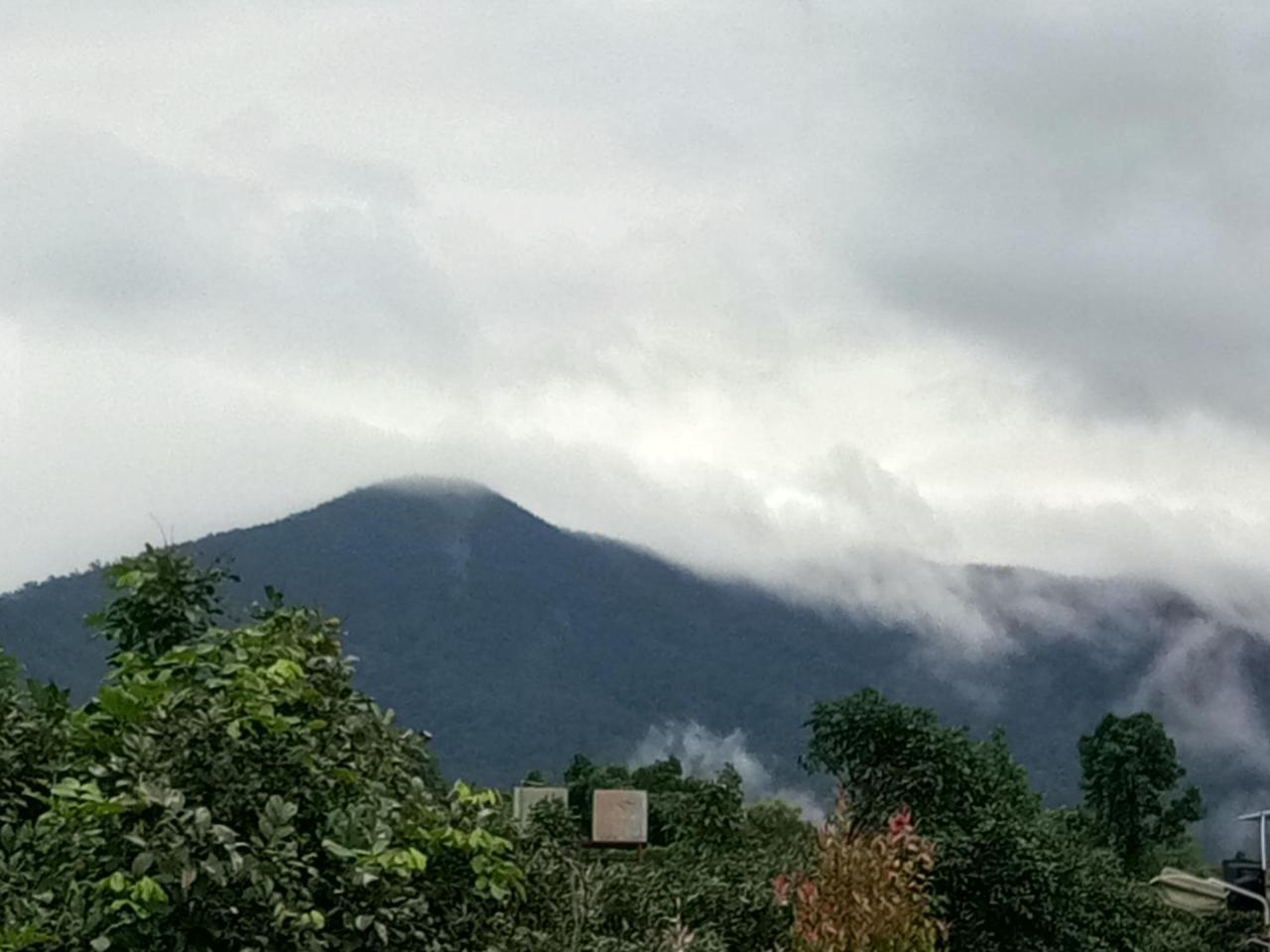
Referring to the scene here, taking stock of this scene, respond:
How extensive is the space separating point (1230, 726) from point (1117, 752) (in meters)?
115

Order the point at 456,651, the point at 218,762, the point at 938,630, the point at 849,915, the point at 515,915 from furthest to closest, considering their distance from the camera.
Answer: the point at 938,630
the point at 456,651
the point at 849,915
the point at 515,915
the point at 218,762

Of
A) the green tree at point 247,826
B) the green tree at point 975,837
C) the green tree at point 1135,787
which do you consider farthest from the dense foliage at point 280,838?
the green tree at point 1135,787

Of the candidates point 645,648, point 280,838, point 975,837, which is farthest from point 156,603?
point 645,648

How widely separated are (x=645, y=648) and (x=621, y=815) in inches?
5092

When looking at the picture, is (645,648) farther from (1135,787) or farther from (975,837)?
(975,837)

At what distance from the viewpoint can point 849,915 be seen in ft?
29.3

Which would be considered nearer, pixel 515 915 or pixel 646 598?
pixel 515 915

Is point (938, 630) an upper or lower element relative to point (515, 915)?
upper

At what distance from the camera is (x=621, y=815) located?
97.6ft

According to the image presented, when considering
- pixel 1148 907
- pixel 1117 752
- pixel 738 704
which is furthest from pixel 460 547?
pixel 1148 907

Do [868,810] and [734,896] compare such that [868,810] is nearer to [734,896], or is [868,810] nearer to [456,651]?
[734,896]

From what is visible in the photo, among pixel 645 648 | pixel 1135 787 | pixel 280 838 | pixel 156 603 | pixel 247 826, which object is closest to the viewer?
pixel 280 838

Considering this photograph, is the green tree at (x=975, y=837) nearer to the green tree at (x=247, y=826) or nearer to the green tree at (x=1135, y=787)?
the green tree at (x=247, y=826)

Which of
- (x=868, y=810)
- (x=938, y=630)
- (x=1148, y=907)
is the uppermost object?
(x=938, y=630)
